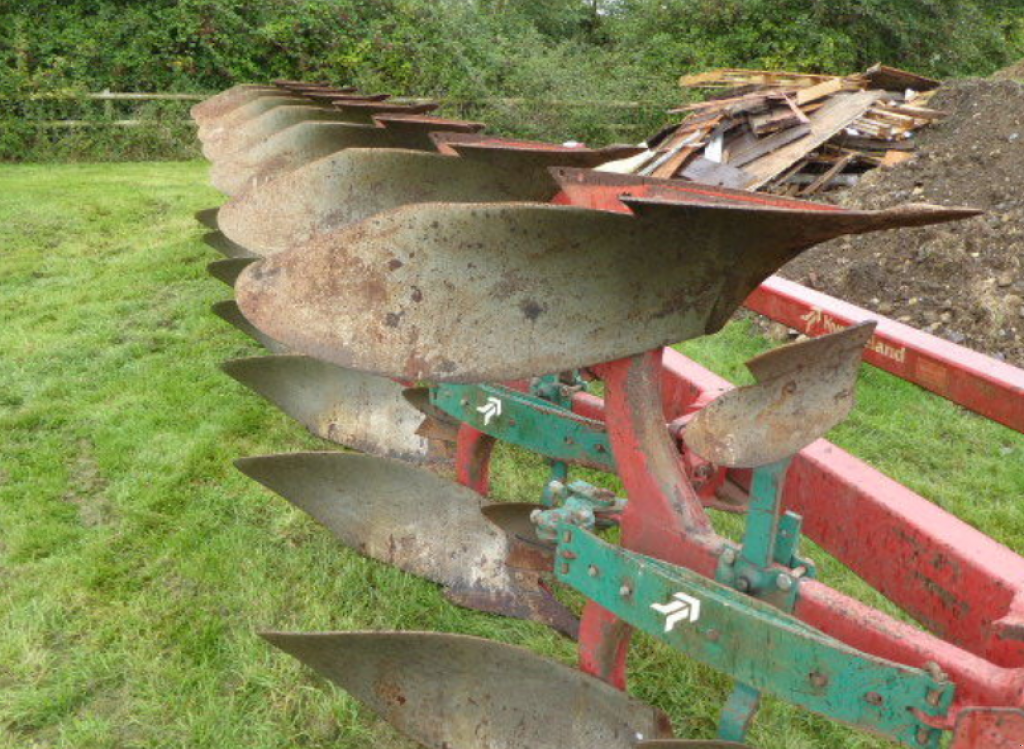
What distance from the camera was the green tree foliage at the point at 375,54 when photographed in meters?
11.5

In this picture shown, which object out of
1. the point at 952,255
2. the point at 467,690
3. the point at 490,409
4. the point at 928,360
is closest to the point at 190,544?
the point at 490,409

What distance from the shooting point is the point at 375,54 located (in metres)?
12.6

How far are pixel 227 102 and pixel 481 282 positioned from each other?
12.0ft

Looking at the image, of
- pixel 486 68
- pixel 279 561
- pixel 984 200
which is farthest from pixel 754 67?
pixel 279 561

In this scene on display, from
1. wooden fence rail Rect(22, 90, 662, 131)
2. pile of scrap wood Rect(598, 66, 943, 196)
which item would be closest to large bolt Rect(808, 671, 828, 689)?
pile of scrap wood Rect(598, 66, 943, 196)

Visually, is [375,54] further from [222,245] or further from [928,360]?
[928,360]

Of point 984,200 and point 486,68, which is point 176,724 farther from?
point 486,68

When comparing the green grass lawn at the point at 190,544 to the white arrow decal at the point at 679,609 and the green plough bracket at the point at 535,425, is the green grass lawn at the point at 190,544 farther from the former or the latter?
the white arrow decal at the point at 679,609

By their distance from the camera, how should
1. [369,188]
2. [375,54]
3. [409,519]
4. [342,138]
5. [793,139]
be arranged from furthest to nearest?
1. [375,54]
2. [793,139]
3. [342,138]
4. [409,519]
5. [369,188]

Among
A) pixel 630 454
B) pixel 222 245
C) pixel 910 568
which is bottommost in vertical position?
pixel 222 245

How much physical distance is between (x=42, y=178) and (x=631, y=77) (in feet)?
26.1

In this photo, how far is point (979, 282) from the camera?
4297mm

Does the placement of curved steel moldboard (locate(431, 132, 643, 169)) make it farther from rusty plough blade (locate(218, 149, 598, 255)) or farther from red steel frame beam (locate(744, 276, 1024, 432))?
red steel frame beam (locate(744, 276, 1024, 432))

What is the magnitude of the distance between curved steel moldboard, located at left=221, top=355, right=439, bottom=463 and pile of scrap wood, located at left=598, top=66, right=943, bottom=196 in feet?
14.2
